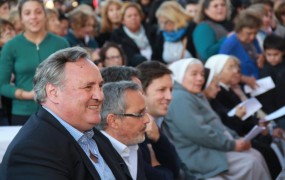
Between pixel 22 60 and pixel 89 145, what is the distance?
2.62 meters

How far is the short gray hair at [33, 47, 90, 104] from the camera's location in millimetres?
3082

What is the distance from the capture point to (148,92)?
4934mm

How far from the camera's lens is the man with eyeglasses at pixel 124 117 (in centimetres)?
380

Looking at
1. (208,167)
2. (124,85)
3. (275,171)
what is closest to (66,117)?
(124,85)

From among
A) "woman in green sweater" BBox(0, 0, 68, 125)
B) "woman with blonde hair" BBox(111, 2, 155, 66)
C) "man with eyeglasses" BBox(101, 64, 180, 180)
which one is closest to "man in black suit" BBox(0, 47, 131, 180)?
"man with eyeglasses" BBox(101, 64, 180, 180)

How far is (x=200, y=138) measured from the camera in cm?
586

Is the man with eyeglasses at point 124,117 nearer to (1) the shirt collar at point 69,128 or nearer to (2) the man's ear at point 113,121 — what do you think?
(2) the man's ear at point 113,121

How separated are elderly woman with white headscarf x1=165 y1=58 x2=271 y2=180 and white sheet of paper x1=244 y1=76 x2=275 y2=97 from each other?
134cm

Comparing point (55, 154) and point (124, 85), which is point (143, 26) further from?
point (55, 154)

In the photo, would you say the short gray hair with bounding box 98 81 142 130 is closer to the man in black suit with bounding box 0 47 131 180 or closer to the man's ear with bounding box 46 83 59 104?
the man in black suit with bounding box 0 47 131 180

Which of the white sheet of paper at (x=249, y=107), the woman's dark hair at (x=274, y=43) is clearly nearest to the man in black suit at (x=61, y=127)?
the white sheet of paper at (x=249, y=107)

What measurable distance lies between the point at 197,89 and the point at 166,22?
2.61 m

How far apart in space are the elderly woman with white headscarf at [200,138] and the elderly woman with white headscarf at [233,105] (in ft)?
1.67

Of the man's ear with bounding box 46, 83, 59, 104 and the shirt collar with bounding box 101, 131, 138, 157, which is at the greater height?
the man's ear with bounding box 46, 83, 59, 104
